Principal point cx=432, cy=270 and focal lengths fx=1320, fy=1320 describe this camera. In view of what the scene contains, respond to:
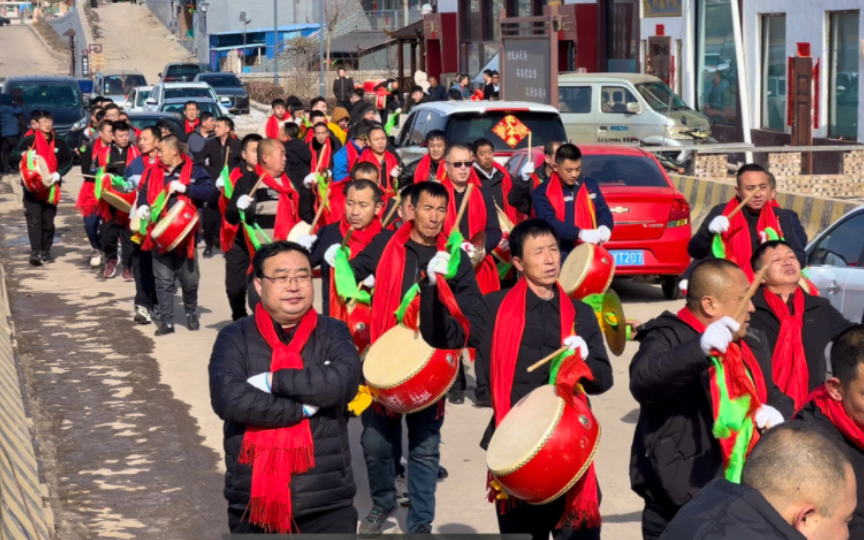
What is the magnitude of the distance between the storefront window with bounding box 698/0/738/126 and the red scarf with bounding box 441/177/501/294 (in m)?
19.4

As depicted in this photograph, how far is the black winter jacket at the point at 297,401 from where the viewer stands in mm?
4543

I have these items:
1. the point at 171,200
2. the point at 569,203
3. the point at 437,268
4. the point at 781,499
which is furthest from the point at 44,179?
the point at 781,499

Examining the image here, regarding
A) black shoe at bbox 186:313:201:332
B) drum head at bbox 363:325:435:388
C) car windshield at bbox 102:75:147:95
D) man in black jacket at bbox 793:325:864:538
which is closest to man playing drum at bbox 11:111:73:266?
black shoe at bbox 186:313:201:332

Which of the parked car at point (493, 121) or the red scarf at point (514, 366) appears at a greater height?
the parked car at point (493, 121)

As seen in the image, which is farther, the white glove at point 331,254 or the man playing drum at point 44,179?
the man playing drum at point 44,179

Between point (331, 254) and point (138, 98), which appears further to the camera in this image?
point (138, 98)

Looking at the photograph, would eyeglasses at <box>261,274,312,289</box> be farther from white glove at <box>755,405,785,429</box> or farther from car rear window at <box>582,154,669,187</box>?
car rear window at <box>582,154,669,187</box>

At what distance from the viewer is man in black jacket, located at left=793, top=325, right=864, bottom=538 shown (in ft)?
12.9

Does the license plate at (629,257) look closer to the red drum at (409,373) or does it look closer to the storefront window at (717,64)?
the red drum at (409,373)

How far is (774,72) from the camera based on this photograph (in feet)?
85.8

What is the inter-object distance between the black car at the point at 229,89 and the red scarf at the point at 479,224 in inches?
1063

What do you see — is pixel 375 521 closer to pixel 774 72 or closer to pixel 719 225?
pixel 719 225

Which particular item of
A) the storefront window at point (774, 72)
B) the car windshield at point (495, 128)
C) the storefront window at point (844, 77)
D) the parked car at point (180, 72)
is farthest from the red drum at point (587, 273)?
the parked car at point (180, 72)

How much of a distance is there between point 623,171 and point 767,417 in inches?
367
